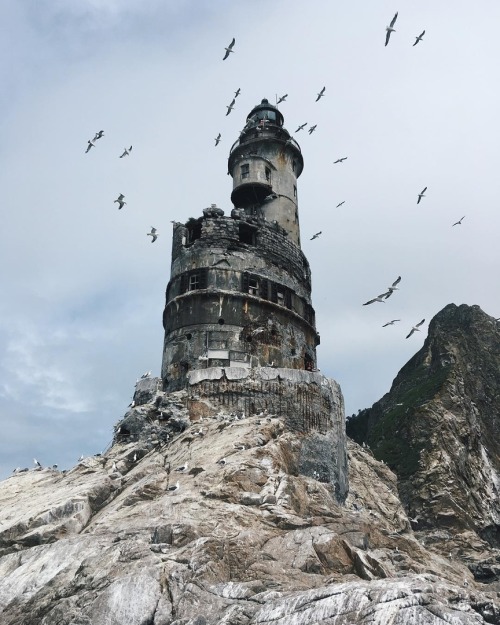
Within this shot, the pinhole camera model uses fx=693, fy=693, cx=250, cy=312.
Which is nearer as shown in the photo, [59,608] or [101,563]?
[59,608]

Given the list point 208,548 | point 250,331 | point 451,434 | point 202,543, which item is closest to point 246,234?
point 250,331

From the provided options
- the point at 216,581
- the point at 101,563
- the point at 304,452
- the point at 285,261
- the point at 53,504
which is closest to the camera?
the point at 216,581

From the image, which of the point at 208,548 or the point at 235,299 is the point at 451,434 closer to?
the point at 235,299

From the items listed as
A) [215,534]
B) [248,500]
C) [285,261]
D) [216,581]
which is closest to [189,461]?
[248,500]

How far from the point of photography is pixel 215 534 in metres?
21.1

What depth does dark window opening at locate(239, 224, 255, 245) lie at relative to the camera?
4009 centimetres

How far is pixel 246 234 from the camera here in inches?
1591

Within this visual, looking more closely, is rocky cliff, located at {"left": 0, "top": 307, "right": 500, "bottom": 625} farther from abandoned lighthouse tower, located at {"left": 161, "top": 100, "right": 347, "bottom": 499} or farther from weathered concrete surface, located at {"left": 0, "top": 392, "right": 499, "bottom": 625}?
abandoned lighthouse tower, located at {"left": 161, "top": 100, "right": 347, "bottom": 499}

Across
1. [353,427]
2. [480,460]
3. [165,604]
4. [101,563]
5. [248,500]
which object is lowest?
[165,604]

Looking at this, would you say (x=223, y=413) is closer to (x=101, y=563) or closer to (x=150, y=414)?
(x=150, y=414)

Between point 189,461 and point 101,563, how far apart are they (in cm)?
774

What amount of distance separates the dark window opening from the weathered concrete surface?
12.0 meters

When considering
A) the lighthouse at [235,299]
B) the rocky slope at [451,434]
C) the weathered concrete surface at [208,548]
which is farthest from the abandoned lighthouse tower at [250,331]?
the rocky slope at [451,434]

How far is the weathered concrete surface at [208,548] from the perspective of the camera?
620 inches
